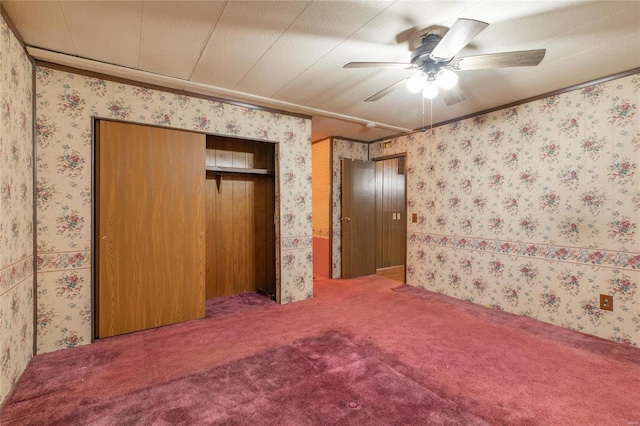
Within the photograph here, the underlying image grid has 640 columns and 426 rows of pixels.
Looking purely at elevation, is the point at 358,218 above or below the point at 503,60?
below

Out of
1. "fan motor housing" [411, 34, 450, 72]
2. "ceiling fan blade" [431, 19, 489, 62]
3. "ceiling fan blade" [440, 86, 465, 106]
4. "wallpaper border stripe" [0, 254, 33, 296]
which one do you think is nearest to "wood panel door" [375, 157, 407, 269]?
"ceiling fan blade" [440, 86, 465, 106]

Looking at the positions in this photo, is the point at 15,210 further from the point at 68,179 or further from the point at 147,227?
the point at 147,227

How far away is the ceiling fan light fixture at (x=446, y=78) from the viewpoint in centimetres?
200

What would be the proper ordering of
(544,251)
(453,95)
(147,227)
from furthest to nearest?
(544,251)
(147,227)
(453,95)

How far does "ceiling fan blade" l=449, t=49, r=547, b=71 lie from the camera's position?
1744 mm

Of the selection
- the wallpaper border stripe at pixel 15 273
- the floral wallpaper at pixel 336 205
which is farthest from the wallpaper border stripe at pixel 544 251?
the wallpaper border stripe at pixel 15 273

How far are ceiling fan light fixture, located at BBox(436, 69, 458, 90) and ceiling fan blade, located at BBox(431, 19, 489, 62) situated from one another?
122 mm

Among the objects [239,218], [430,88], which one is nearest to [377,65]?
[430,88]

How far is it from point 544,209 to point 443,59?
7.11 ft

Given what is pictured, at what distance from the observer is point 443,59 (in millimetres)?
1981

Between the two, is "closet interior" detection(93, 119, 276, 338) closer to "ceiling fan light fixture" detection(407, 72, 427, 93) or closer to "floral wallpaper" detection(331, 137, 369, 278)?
"floral wallpaper" detection(331, 137, 369, 278)

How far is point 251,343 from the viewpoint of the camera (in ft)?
8.54

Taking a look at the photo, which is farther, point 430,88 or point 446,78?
point 430,88

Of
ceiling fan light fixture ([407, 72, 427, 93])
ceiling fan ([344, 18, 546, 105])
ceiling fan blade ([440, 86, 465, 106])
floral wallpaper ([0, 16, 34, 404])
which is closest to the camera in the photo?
ceiling fan ([344, 18, 546, 105])
